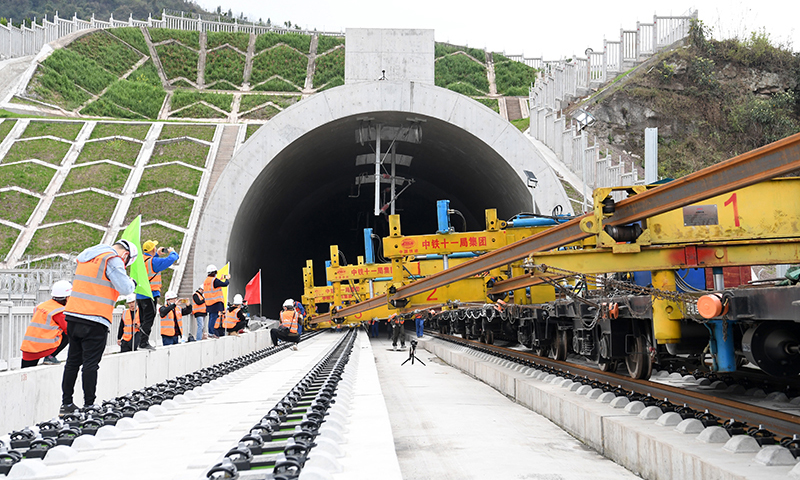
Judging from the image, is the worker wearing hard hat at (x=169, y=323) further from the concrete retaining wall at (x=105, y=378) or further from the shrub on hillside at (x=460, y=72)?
the shrub on hillside at (x=460, y=72)

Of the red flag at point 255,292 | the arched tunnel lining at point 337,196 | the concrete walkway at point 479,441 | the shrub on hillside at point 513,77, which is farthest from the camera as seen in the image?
the shrub on hillside at point 513,77

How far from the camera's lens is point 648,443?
4371 millimetres

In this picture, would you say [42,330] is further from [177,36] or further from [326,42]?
[177,36]

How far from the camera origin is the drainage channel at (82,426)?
322 centimetres

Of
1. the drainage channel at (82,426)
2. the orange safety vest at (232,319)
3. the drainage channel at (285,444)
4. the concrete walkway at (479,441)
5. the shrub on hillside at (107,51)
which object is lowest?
the concrete walkway at (479,441)

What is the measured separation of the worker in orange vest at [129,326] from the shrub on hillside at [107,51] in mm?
47665

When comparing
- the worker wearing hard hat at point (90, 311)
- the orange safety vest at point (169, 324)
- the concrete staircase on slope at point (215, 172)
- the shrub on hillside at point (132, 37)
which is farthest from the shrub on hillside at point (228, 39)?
the worker wearing hard hat at point (90, 311)

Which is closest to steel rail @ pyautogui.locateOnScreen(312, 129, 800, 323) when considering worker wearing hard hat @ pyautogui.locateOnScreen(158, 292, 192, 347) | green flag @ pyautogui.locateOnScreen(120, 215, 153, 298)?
green flag @ pyautogui.locateOnScreen(120, 215, 153, 298)

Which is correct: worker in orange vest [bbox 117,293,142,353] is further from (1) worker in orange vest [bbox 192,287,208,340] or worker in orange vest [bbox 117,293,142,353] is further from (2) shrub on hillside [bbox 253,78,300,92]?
(2) shrub on hillside [bbox 253,78,300,92]

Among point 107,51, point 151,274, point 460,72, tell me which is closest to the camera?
point 151,274

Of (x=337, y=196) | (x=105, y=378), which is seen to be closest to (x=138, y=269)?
(x=105, y=378)

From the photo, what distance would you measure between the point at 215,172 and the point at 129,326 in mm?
18440

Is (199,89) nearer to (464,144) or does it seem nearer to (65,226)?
(65,226)

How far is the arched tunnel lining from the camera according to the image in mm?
22672
